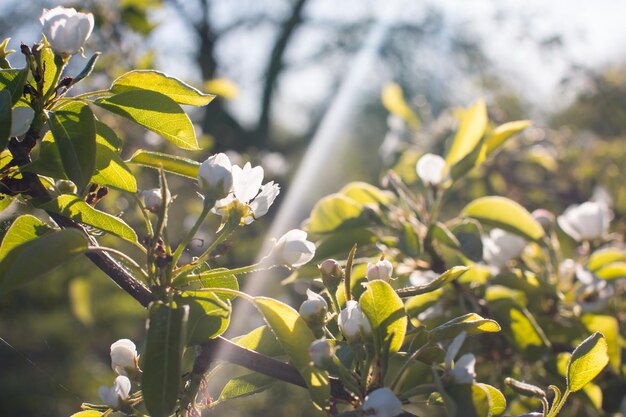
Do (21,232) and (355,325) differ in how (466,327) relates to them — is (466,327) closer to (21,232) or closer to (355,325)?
(355,325)

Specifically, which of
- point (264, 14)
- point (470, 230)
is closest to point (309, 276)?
point (470, 230)

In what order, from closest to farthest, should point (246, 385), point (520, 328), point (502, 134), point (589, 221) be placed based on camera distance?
point (246, 385)
point (520, 328)
point (502, 134)
point (589, 221)

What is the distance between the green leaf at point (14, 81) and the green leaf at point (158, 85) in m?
0.11

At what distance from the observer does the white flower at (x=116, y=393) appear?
0.76 meters

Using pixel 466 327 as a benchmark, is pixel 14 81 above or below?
above

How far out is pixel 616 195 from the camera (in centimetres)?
229

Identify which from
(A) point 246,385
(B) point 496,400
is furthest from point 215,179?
(B) point 496,400

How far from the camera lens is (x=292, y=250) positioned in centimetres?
78

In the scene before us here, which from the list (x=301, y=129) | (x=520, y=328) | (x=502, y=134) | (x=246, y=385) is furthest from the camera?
(x=301, y=129)

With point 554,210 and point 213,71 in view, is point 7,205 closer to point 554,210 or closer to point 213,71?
point 554,210

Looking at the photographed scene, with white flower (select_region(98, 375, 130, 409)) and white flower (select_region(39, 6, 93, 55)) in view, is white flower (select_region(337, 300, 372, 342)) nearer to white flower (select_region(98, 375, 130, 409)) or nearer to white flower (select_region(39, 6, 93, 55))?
white flower (select_region(98, 375, 130, 409))

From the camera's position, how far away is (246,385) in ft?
2.72

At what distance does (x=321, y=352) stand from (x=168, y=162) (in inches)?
12.6

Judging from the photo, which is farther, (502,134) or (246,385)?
(502,134)
